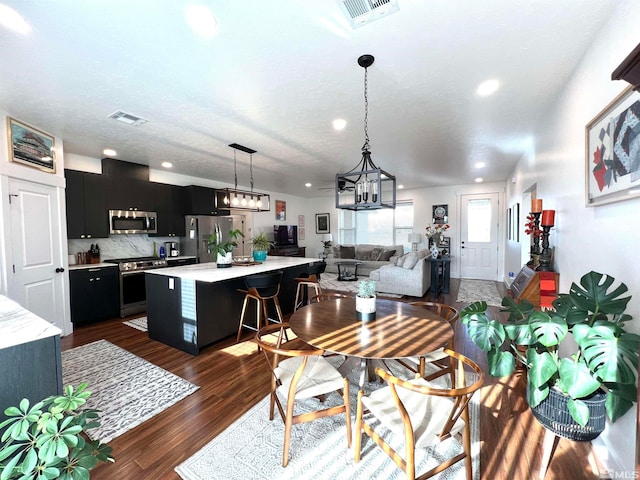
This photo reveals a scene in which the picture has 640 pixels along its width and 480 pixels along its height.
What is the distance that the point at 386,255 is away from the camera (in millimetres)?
7844

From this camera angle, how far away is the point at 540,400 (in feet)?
4.52

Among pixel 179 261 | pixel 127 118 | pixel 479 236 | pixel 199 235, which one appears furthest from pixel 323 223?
pixel 127 118

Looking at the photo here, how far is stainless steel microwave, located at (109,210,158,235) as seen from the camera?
4.43m

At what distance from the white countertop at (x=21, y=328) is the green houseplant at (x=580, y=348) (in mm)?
2156

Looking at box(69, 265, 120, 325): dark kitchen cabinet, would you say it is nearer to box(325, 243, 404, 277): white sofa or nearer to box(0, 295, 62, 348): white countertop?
box(0, 295, 62, 348): white countertop

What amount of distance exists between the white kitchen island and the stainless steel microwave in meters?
1.75

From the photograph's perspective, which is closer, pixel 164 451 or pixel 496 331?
pixel 496 331

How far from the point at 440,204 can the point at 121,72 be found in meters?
7.50

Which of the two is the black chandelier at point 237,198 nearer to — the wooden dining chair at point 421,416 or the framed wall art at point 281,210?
the wooden dining chair at point 421,416

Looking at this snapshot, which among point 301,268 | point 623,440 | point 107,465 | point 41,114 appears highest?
point 41,114

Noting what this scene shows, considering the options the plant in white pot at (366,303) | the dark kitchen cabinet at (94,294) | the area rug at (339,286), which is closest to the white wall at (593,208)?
the plant in white pot at (366,303)

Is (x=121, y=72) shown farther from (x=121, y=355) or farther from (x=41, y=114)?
(x=121, y=355)

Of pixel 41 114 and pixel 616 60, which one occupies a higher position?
pixel 41 114

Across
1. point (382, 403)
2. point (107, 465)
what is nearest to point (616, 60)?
point (382, 403)
